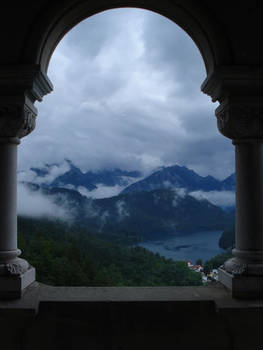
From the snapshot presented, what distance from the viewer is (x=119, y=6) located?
4.24 metres

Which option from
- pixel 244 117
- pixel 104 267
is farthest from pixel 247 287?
pixel 104 267

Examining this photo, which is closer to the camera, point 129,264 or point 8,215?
point 8,215

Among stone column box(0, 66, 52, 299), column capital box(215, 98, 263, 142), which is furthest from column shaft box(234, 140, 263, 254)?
stone column box(0, 66, 52, 299)

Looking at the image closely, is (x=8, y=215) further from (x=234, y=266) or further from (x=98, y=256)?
(x=98, y=256)

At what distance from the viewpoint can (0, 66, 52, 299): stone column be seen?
3.54 meters

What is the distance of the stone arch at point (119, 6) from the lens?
366 cm

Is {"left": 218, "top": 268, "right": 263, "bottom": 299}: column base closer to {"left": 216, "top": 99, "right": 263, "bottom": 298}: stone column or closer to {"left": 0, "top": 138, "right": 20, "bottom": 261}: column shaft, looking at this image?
{"left": 216, "top": 99, "right": 263, "bottom": 298}: stone column

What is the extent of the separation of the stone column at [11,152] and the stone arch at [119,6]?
0.76 ft

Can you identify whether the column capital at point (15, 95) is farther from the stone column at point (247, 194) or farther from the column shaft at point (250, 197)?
the column shaft at point (250, 197)

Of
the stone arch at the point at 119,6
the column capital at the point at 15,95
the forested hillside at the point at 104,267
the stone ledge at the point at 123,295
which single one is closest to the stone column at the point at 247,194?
the stone ledge at the point at 123,295

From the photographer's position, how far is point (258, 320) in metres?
3.37

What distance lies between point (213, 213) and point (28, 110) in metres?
13.6

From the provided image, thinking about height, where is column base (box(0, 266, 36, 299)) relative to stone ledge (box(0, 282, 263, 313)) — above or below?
above

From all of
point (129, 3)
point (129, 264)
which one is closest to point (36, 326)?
point (129, 3)
